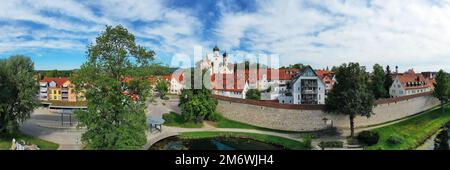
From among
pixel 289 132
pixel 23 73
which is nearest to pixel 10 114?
pixel 23 73

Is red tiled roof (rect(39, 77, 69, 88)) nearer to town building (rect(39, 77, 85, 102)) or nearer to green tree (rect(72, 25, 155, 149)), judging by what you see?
town building (rect(39, 77, 85, 102))

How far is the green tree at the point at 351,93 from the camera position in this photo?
69.4 ft

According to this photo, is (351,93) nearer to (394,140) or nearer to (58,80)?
(394,140)

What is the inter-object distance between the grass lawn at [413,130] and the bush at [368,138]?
315 mm

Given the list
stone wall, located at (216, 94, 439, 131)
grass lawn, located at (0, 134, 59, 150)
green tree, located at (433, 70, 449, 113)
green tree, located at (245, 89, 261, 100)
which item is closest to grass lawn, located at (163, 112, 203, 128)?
stone wall, located at (216, 94, 439, 131)

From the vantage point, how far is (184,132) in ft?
74.3

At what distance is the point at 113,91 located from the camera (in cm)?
1034

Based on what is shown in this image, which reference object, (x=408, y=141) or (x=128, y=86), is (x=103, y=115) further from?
(x=408, y=141)

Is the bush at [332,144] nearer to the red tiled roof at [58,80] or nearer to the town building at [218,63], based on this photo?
the town building at [218,63]

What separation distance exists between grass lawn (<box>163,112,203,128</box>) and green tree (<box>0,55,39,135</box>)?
30.0 feet

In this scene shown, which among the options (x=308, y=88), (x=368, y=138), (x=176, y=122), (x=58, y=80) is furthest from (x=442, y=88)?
(x=58, y=80)

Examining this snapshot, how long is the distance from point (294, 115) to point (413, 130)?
9219mm

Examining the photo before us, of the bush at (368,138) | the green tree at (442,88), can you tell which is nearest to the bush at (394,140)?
the bush at (368,138)
